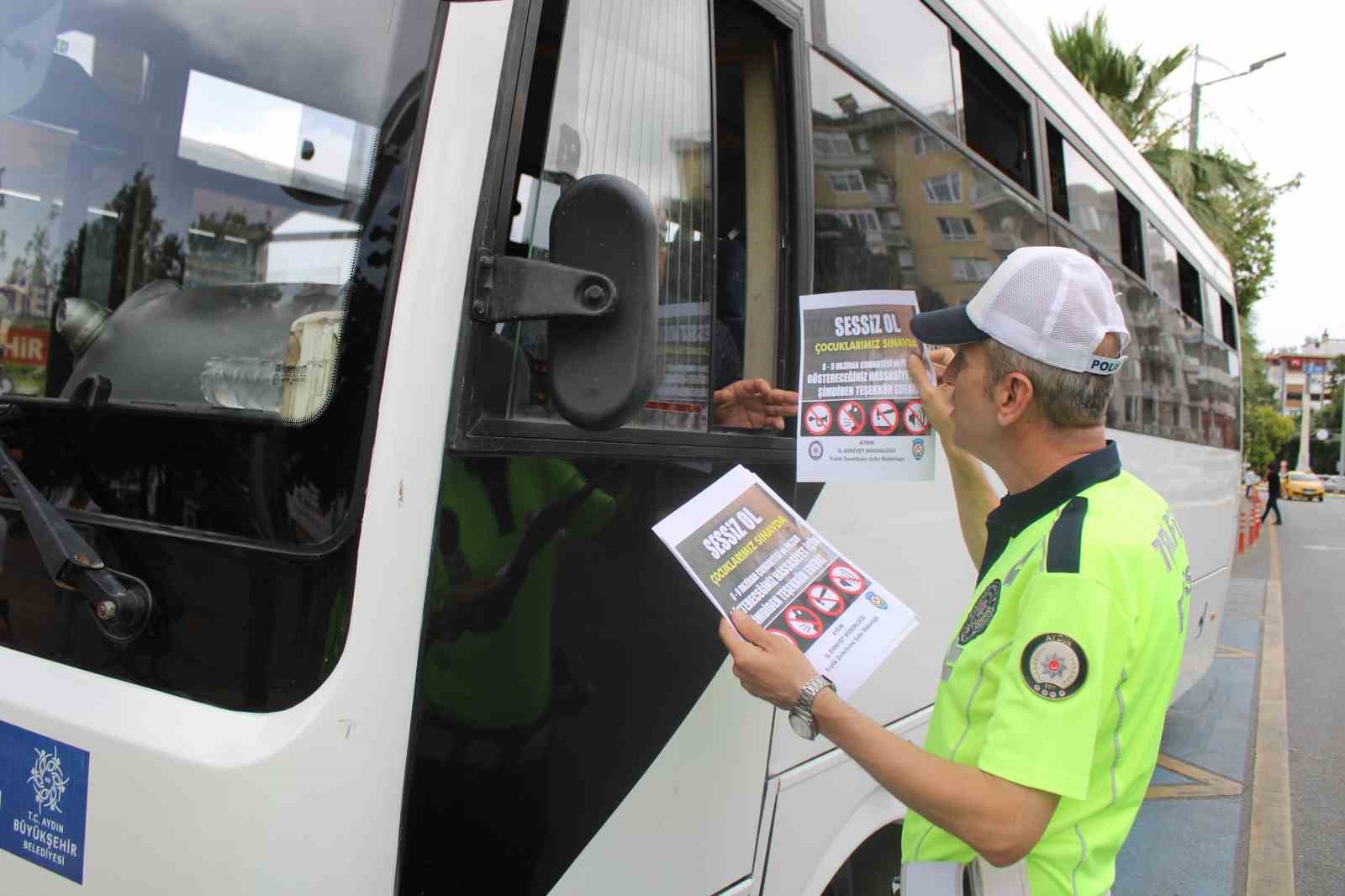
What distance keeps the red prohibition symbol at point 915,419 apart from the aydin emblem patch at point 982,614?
428mm

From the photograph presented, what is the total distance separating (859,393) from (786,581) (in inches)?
18.6

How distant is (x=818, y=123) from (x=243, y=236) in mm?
1288

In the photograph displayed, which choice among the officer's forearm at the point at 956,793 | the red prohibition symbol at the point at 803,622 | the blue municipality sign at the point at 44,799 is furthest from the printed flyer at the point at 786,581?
the blue municipality sign at the point at 44,799

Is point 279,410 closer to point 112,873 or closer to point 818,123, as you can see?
point 112,873

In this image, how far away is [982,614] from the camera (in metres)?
1.48

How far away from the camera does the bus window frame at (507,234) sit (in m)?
1.43

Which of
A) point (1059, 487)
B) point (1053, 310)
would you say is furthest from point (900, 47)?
point (1059, 487)

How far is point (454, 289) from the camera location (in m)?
1.41

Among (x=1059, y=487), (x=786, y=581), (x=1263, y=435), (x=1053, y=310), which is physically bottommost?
(x=786, y=581)

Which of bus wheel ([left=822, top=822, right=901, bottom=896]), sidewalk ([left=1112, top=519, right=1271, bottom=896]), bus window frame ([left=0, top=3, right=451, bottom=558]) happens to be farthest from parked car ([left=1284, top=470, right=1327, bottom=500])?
bus window frame ([left=0, top=3, right=451, bottom=558])

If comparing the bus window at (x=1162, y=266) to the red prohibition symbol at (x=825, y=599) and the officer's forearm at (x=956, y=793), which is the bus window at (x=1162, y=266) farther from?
the officer's forearm at (x=956, y=793)

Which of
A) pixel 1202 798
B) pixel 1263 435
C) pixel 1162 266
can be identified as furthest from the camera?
pixel 1263 435

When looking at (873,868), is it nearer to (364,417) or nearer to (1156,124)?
(364,417)

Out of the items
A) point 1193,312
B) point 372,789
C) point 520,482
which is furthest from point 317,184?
point 1193,312
